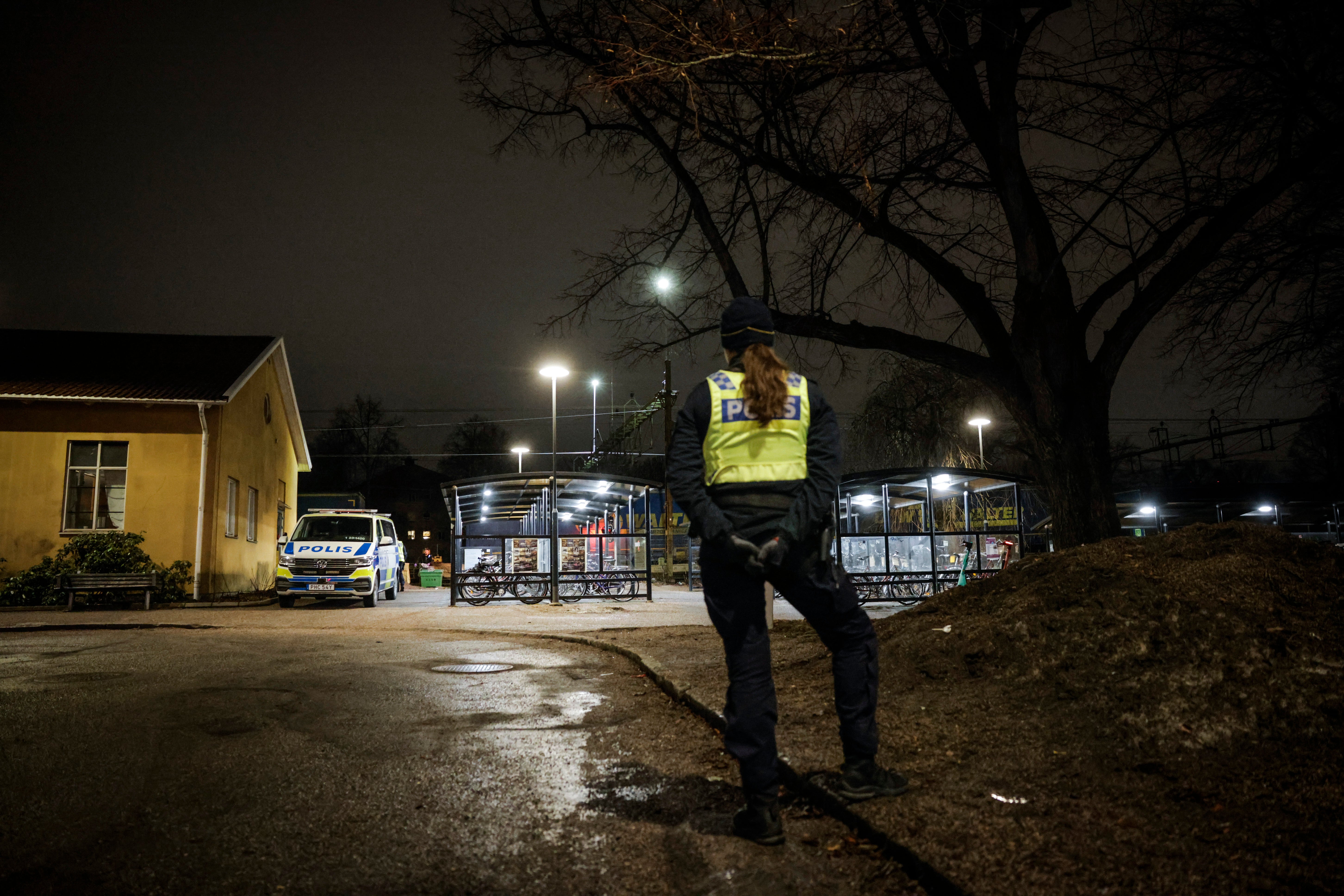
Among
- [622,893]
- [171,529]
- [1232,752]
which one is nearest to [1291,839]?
[1232,752]

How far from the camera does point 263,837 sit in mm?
3197

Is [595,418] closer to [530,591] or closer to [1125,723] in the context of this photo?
[530,591]

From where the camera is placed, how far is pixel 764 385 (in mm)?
3297

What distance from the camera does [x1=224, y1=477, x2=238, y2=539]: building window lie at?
2073 cm

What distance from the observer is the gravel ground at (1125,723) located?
8.33 feet

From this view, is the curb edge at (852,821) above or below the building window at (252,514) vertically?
below

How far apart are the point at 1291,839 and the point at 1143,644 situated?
66.7 inches

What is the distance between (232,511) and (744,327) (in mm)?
21438

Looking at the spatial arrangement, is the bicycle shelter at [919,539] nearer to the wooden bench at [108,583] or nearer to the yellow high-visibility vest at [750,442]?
the wooden bench at [108,583]

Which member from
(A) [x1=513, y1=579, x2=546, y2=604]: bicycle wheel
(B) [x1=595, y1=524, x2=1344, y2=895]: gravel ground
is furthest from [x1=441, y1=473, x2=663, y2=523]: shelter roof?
(B) [x1=595, y1=524, x2=1344, y2=895]: gravel ground

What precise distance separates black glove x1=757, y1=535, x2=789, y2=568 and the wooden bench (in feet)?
58.5

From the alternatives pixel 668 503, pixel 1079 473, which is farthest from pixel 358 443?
pixel 1079 473

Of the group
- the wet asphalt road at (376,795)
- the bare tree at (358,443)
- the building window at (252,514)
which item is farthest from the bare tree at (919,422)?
the bare tree at (358,443)

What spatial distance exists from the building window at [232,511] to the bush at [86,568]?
7.36 feet
